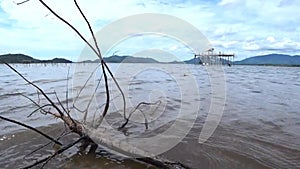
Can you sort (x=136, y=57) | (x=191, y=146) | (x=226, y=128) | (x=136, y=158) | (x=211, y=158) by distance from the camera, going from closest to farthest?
1. (x=136, y=158)
2. (x=211, y=158)
3. (x=191, y=146)
4. (x=136, y=57)
5. (x=226, y=128)

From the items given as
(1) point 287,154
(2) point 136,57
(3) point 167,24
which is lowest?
(1) point 287,154

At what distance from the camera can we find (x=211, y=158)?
16.0 feet

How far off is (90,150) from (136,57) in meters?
2.03

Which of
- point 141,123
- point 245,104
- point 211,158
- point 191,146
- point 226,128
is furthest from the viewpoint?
point 245,104

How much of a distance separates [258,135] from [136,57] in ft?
9.98

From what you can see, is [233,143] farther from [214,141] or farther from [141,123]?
[141,123]

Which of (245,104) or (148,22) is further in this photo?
(245,104)

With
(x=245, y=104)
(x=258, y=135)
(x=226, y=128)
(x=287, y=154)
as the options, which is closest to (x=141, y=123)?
(x=226, y=128)

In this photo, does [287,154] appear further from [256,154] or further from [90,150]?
[90,150]

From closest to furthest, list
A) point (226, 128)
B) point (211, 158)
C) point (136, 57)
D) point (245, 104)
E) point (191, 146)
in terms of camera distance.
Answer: point (211, 158) < point (191, 146) < point (136, 57) < point (226, 128) < point (245, 104)

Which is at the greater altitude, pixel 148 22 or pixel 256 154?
pixel 148 22

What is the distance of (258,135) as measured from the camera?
615 cm

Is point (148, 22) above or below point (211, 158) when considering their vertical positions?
above

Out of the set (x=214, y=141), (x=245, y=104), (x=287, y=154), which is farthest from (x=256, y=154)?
(x=245, y=104)
